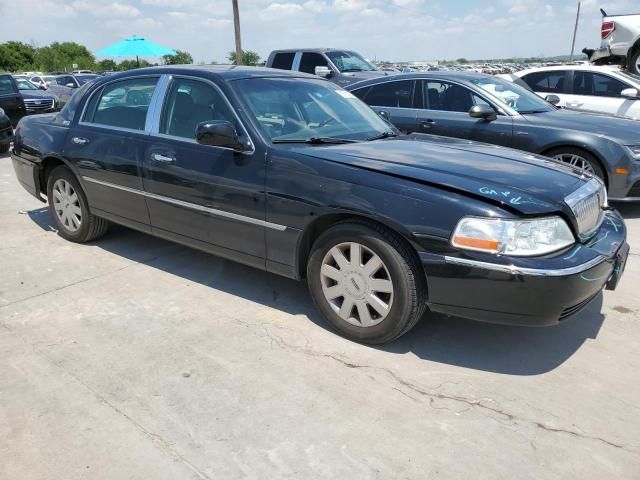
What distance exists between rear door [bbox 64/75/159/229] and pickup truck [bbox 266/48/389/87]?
729 centimetres

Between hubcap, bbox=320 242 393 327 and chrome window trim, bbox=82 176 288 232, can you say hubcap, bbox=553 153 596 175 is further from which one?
chrome window trim, bbox=82 176 288 232

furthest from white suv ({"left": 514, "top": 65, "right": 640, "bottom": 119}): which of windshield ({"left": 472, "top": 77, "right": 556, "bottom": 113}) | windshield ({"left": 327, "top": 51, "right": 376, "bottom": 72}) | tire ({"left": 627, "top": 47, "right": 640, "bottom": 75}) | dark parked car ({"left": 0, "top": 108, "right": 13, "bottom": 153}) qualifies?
dark parked car ({"left": 0, "top": 108, "right": 13, "bottom": 153})

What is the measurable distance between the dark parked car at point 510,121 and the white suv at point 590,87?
1.96 metres

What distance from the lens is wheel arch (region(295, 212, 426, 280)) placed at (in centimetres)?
301

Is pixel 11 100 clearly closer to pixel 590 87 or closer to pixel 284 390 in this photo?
pixel 590 87

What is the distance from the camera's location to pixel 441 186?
2963 millimetres

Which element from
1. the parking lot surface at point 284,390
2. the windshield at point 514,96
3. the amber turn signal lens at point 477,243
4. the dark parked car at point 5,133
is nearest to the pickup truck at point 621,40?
the windshield at point 514,96

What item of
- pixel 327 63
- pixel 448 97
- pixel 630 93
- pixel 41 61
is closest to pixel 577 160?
pixel 448 97

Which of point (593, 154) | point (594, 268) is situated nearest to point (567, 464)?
point (594, 268)

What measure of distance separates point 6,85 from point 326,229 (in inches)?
505

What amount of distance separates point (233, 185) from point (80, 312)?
1.36 metres

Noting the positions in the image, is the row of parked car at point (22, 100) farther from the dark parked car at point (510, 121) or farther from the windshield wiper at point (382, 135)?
the windshield wiper at point (382, 135)

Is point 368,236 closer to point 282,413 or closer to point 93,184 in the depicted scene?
point 282,413

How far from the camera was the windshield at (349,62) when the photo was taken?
39.7 ft
